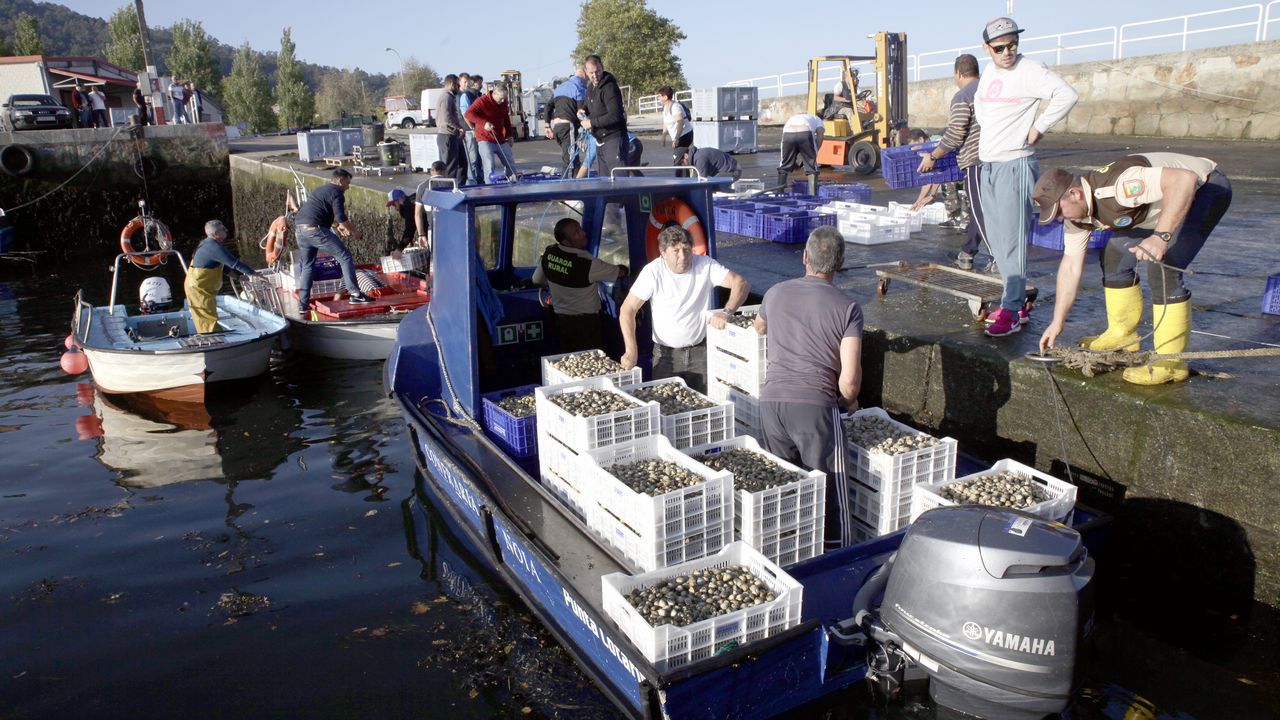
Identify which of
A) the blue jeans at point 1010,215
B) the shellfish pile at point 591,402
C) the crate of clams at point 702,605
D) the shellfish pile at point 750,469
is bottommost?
the crate of clams at point 702,605

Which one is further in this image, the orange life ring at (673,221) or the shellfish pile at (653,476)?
the orange life ring at (673,221)

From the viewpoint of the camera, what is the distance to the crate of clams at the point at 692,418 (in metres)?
4.99

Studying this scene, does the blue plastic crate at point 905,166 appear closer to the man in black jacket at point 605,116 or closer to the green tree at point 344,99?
the man in black jacket at point 605,116

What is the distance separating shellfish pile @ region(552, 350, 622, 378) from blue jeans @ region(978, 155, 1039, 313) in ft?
9.03

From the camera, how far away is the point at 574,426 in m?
4.78

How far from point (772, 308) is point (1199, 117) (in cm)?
1833

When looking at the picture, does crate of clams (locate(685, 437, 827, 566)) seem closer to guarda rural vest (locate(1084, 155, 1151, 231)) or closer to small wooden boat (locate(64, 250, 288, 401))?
guarda rural vest (locate(1084, 155, 1151, 231))

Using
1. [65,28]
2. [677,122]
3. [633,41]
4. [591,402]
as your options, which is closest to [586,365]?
[591,402]

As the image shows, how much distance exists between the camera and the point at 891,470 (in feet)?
14.3

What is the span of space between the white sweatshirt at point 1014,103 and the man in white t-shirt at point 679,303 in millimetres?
1935

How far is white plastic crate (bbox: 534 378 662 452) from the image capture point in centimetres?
470

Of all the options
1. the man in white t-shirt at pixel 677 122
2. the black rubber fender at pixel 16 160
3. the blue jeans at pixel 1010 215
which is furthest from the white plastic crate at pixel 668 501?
the black rubber fender at pixel 16 160

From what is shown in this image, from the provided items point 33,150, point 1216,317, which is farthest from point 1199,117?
point 33,150

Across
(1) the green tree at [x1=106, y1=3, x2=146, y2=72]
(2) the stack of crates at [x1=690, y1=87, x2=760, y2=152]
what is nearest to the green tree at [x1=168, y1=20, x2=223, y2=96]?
(1) the green tree at [x1=106, y1=3, x2=146, y2=72]
